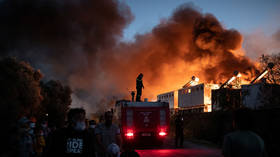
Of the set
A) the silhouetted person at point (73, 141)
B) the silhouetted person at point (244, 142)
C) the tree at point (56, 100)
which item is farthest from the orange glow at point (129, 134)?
the tree at point (56, 100)

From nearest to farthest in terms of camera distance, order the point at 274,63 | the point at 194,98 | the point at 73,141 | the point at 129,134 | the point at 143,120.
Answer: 1. the point at 73,141
2. the point at 129,134
3. the point at 143,120
4. the point at 274,63
5. the point at 194,98

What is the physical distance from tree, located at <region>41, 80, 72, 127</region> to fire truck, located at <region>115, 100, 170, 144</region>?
110ft

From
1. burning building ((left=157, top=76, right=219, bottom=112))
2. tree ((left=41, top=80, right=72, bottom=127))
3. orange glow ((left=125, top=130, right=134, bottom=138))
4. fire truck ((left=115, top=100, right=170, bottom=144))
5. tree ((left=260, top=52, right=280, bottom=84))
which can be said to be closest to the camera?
orange glow ((left=125, top=130, right=134, bottom=138))

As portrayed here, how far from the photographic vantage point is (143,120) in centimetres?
1798

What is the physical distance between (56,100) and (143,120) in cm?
3818

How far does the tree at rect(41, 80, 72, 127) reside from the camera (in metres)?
50.8

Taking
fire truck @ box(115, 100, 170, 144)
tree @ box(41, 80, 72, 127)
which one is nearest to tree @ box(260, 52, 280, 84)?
fire truck @ box(115, 100, 170, 144)

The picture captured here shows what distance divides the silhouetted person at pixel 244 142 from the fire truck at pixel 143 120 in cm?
1372

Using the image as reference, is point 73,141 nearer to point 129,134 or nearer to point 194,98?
point 129,134

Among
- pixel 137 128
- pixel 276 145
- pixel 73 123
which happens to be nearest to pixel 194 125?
pixel 137 128

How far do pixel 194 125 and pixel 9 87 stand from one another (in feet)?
77.6

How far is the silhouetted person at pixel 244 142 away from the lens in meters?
4.00

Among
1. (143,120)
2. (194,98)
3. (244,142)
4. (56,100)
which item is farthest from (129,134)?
(56,100)

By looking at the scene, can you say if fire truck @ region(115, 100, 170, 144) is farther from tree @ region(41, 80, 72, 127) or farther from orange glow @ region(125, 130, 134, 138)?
tree @ region(41, 80, 72, 127)
